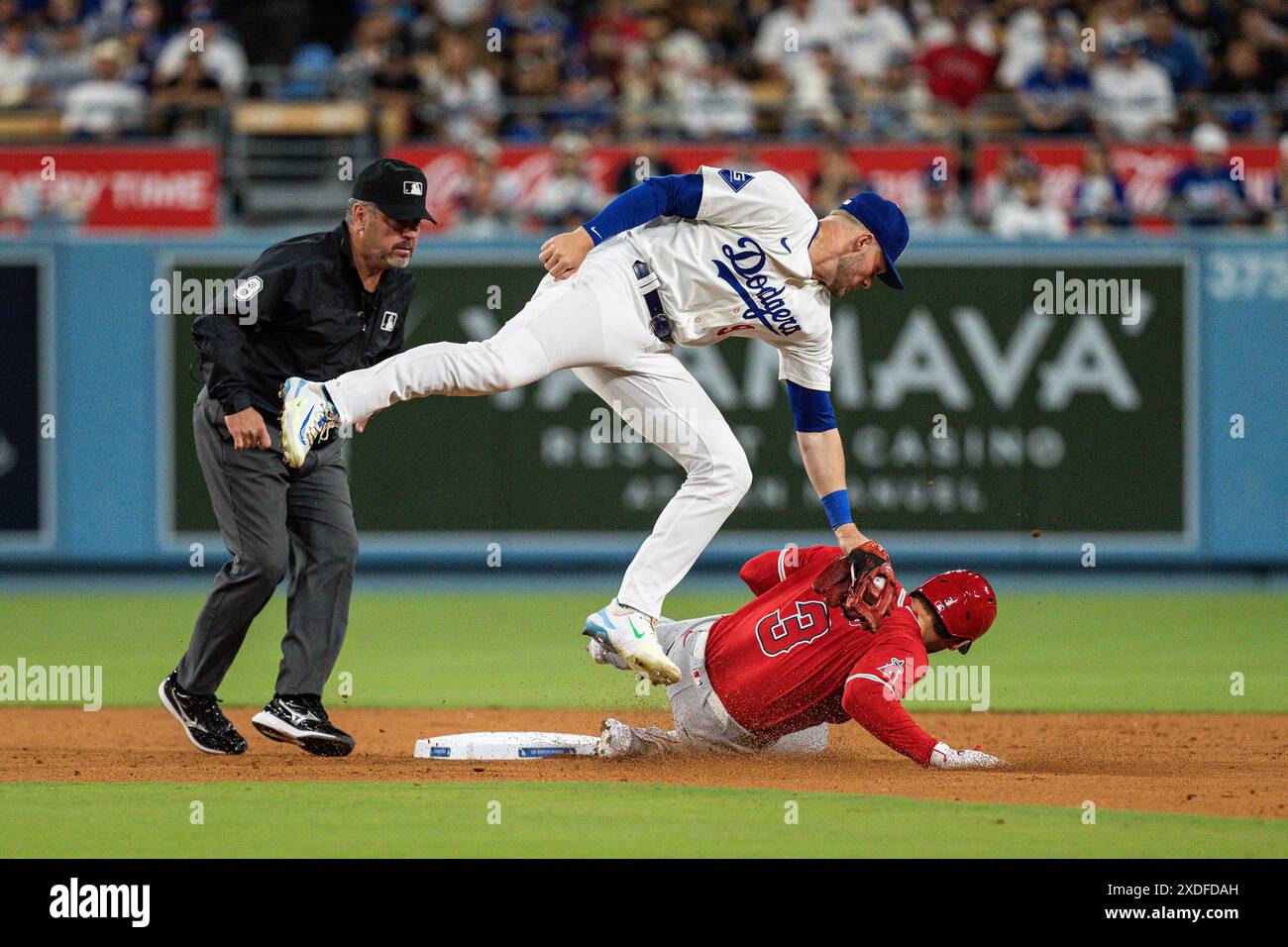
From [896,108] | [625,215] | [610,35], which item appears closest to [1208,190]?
[896,108]

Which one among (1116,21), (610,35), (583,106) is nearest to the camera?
(583,106)

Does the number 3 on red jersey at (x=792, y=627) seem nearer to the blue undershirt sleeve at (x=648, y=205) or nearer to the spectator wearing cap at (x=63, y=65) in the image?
the blue undershirt sleeve at (x=648, y=205)

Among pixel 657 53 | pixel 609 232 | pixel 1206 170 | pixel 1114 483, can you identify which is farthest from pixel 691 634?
pixel 657 53

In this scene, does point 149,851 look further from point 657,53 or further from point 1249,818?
point 657,53

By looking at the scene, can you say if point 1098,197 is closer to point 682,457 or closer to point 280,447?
point 682,457

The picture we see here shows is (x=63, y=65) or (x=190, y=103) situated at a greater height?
(x=63, y=65)

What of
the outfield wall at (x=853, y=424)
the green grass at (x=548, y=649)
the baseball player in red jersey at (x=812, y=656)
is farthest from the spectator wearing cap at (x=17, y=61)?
the baseball player in red jersey at (x=812, y=656)

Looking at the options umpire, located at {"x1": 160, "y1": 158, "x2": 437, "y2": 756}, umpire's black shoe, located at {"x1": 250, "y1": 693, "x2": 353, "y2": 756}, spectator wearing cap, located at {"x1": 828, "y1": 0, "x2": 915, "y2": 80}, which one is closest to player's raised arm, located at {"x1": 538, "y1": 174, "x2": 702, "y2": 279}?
umpire, located at {"x1": 160, "y1": 158, "x2": 437, "y2": 756}
